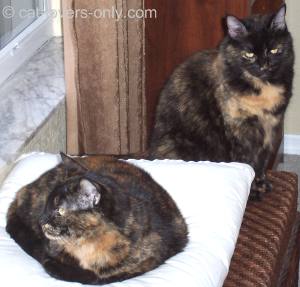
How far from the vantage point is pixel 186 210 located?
1.59m

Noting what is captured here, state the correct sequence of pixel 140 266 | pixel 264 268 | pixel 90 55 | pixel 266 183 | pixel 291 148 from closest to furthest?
pixel 140 266
pixel 264 268
pixel 266 183
pixel 90 55
pixel 291 148

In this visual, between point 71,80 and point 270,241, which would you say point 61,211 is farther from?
point 71,80

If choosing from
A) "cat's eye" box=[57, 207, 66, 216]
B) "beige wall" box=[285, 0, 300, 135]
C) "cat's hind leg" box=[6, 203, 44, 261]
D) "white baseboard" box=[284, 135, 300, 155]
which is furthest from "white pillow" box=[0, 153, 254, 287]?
"white baseboard" box=[284, 135, 300, 155]

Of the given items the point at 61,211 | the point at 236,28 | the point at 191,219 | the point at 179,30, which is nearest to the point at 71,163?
the point at 61,211

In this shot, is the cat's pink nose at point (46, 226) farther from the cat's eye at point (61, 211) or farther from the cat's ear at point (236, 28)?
the cat's ear at point (236, 28)

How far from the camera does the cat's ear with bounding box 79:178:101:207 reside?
4.17 feet

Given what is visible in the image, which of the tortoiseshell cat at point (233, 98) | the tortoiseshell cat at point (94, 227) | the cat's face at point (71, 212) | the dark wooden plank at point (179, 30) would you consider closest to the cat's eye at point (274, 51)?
the tortoiseshell cat at point (233, 98)

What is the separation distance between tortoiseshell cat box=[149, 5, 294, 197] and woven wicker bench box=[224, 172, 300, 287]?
0.08 m

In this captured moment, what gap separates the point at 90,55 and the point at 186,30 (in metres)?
0.42

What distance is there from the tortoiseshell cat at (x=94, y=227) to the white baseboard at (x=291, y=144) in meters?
1.93

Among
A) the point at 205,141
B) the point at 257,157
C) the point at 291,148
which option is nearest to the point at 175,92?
the point at 205,141

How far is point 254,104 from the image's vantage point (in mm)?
2072

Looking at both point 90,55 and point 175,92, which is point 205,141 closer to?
point 175,92

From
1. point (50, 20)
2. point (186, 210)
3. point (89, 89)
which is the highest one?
point (50, 20)
